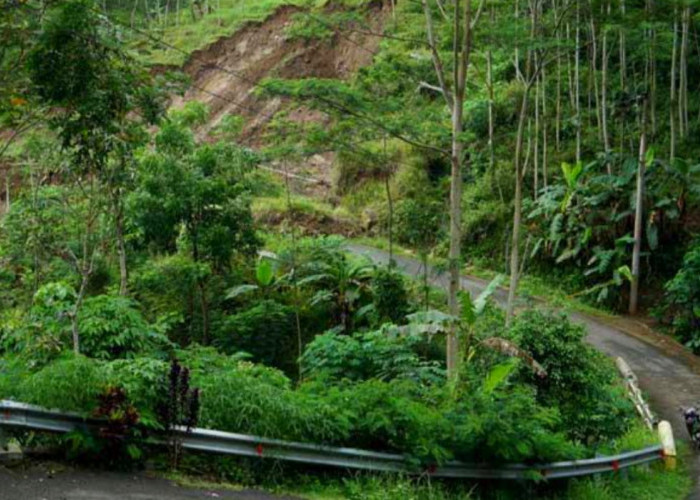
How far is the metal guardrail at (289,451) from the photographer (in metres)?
7.31

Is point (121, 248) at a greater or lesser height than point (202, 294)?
greater

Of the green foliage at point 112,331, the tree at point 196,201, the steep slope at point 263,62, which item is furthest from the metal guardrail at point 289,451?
the steep slope at point 263,62

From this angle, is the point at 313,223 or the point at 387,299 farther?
the point at 313,223

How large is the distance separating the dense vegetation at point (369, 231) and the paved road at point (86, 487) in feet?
1.25

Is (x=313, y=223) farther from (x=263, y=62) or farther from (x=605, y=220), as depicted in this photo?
(x=263, y=62)

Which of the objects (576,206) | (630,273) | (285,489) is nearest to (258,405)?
(285,489)

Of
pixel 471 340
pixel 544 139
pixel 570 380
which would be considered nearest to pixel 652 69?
pixel 544 139

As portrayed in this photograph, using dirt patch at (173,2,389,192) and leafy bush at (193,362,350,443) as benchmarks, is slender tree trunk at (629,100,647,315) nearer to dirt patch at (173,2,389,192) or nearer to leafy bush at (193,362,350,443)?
leafy bush at (193,362,350,443)

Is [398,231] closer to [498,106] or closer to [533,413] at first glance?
[498,106]

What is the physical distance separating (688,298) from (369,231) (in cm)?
1476

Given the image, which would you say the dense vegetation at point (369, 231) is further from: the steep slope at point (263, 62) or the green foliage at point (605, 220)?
the steep slope at point (263, 62)

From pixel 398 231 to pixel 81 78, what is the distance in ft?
82.1

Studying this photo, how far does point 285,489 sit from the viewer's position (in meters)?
8.14

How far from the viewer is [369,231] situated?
118 ft
